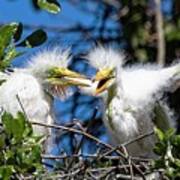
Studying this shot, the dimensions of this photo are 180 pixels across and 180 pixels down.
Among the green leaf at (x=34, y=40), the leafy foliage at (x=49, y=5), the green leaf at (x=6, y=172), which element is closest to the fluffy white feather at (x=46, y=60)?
the green leaf at (x=34, y=40)

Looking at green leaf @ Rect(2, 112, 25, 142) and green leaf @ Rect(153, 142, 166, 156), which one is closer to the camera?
green leaf @ Rect(2, 112, 25, 142)

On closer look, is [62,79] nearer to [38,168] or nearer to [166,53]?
[38,168]

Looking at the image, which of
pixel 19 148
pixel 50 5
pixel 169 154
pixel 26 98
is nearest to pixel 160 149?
pixel 169 154

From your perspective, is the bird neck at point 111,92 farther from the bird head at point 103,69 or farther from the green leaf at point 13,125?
the green leaf at point 13,125

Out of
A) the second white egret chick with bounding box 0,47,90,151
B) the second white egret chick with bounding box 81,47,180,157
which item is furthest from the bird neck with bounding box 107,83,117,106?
the second white egret chick with bounding box 0,47,90,151

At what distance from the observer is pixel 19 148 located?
3.00m

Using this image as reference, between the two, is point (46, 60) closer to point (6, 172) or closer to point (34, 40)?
point (34, 40)

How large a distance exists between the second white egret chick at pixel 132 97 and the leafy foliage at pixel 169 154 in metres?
0.47

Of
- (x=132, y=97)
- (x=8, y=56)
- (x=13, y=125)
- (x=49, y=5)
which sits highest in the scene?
(x=49, y=5)

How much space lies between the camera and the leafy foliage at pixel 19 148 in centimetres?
298

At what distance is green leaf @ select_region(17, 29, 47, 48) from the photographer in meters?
3.25

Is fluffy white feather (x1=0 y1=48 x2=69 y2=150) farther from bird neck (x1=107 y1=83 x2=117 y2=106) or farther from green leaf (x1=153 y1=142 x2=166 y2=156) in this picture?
green leaf (x1=153 y1=142 x2=166 y2=156)

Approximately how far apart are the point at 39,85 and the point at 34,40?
1.47 ft

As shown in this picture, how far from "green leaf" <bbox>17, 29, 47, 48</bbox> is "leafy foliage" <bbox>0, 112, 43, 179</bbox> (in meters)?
0.31
